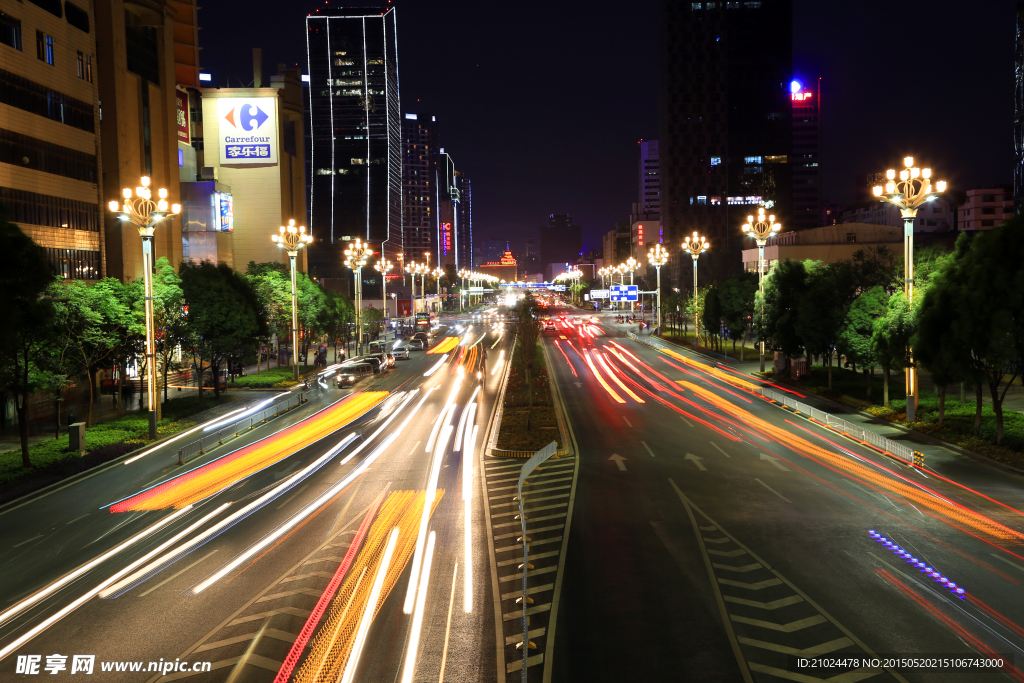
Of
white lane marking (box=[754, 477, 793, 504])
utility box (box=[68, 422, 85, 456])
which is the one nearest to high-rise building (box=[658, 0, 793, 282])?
white lane marking (box=[754, 477, 793, 504])

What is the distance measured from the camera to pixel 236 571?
14867mm

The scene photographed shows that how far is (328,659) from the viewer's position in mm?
10977

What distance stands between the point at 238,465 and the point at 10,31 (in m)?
33.3

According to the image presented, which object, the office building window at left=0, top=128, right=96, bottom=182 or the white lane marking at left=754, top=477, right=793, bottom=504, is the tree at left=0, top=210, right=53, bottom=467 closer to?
the office building window at left=0, top=128, right=96, bottom=182

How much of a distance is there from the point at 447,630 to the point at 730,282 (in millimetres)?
54847

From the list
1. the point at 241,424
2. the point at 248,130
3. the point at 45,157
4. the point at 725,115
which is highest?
the point at 725,115

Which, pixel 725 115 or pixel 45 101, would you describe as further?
pixel 725 115

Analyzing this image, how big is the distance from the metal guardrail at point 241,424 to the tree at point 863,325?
97.3ft

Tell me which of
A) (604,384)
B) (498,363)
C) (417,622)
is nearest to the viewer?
(417,622)

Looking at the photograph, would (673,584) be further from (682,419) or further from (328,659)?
(682,419)

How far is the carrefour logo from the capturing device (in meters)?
91.9

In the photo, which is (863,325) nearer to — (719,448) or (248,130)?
(719,448)

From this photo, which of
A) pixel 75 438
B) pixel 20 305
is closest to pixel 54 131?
pixel 75 438

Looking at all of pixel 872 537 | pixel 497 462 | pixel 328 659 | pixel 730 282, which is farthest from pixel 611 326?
pixel 328 659
